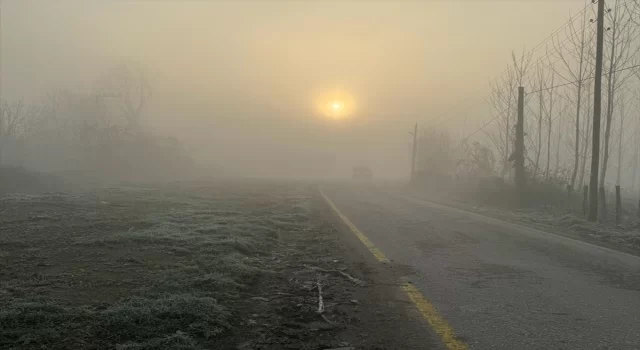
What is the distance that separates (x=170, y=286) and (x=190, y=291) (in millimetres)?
335

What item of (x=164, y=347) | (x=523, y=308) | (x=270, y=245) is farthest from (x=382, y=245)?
(x=164, y=347)

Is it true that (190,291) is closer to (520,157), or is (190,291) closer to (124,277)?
(124,277)

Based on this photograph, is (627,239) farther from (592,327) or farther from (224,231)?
(224,231)

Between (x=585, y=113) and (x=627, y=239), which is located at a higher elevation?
(x=585, y=113)

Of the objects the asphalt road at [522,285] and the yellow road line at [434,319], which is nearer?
the yellow road line at [434,319]

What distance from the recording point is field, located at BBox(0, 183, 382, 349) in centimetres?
367

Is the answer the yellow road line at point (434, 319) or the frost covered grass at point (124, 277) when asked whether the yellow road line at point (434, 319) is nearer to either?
the yellow road line at point (434, 319)

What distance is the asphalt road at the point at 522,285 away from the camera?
3.84 metres

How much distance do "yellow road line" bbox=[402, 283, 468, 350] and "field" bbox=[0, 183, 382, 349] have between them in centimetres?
68

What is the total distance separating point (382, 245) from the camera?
846 cm

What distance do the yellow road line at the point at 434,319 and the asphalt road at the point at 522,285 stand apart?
0.28 ft

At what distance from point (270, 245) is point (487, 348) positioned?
542 cm

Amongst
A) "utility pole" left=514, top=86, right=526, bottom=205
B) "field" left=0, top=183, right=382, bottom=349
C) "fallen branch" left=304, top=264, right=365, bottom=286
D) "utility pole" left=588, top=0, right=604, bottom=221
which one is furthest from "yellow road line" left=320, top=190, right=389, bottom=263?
"utility pole" left=514, top=86, right=526, bottom=205

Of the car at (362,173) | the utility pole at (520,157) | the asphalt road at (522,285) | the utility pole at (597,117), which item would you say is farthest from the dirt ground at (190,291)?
the car at (362,173)
